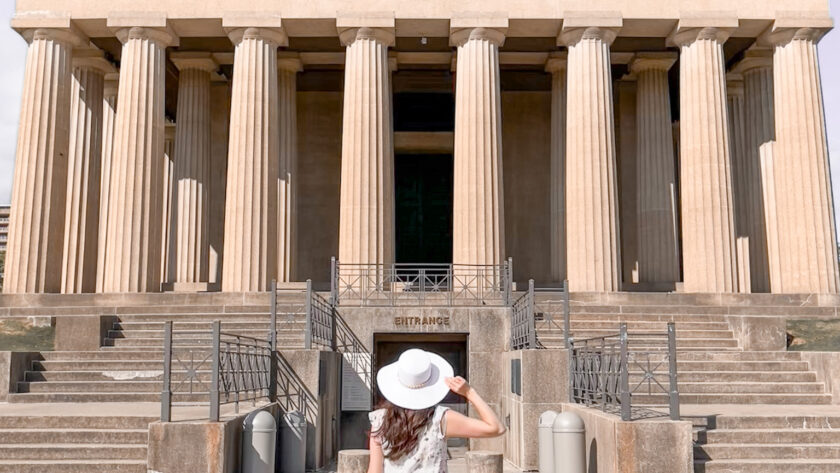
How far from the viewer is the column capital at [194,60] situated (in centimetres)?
2852

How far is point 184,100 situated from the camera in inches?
1130

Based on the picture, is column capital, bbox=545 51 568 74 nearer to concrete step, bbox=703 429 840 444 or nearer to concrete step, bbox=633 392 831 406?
concrete step, bbox=633 392 831 406

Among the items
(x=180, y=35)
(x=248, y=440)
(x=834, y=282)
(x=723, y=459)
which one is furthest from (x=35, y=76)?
(x=834, y=282)

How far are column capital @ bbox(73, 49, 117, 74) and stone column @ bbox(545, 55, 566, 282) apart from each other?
1489 cm

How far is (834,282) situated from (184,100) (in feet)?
70.0

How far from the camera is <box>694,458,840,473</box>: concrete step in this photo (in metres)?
11.3

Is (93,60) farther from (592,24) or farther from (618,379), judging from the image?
(618,379)

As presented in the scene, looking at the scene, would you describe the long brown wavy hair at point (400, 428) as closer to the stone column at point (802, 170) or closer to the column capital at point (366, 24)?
the column capital at point (366, 24)

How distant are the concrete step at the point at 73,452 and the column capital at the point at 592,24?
1823cm

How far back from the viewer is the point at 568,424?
11555 mm

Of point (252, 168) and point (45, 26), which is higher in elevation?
point (45, 26)

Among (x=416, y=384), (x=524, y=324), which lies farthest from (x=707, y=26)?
(x=416, y=384)

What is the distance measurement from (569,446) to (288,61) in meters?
20.3

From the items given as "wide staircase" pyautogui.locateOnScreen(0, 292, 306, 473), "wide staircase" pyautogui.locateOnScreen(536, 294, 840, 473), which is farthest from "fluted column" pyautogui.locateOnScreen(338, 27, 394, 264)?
"wide staircase" pyautogui.locateOnScreen(536, 294, 840, 473)
